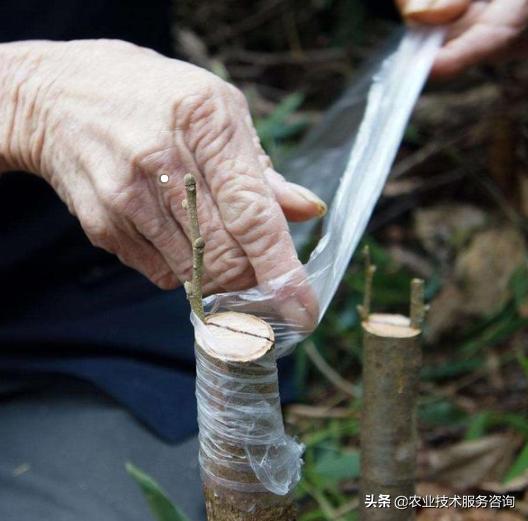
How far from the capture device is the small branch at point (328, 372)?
1.64m

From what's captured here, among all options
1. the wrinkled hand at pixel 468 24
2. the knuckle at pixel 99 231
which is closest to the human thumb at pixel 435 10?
the wrinkled hand at pixel 468 24

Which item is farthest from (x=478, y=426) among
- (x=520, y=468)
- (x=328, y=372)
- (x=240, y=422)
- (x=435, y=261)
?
(x=240, y=422)

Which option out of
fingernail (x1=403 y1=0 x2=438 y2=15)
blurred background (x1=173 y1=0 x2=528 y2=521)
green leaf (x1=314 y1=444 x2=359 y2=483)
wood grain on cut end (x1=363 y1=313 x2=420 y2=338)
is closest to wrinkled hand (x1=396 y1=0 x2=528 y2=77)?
fingernail (x1=403 y1=0 x2=438 y2=15)

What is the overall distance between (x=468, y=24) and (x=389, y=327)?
0.60m

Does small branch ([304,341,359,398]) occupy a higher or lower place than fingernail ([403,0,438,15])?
lower

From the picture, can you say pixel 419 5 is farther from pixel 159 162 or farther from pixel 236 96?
pixel 159 162

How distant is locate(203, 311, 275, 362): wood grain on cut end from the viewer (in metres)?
0.71

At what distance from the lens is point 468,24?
1303 millimetres

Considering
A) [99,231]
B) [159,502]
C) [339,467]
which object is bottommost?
[339,467]

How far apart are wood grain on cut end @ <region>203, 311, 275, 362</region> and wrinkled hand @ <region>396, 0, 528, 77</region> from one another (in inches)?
26.7

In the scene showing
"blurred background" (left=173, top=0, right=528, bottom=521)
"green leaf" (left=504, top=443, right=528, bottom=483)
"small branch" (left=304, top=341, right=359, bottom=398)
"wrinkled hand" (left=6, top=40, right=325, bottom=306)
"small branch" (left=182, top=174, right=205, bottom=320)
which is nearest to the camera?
"small branch" (left=182, top=174, right=205, bottom=320)

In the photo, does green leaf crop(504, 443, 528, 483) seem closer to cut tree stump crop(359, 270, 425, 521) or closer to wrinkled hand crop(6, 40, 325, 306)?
cut tree stump crop(359, 270, 425, 521)

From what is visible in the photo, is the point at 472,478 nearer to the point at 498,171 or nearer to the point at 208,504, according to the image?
the point at 208,504

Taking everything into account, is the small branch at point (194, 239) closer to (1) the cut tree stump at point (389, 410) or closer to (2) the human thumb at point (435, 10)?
(1) the cut tree stump at point (389, 410)
